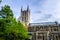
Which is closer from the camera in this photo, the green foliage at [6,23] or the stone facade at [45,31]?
the green foliage at [6,23]

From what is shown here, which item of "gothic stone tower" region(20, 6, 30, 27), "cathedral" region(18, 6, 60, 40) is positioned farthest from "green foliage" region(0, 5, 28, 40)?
"gothic stone tower" region(20, 6, 30, 27)

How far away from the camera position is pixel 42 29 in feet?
233

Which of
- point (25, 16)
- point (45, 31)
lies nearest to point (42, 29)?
point (45, 31)

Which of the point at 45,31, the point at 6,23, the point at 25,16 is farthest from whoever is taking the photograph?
the point at 25,16

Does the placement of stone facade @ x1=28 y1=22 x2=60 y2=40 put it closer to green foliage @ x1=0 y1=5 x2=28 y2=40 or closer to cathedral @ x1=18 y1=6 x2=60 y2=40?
cathedral @ x1=18 y1=6 x2=60 y2=40

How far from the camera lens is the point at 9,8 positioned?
90.8ft

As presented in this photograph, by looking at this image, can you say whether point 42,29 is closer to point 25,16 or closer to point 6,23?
point 25,16

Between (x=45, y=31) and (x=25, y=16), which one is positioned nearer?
(x=45, y=31)

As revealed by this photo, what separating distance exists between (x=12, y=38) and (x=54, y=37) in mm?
36873

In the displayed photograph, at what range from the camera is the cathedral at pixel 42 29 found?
6625cm

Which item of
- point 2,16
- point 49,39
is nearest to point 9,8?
point 2,16

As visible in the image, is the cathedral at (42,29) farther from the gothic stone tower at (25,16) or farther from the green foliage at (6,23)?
the green foliage at (6,23)

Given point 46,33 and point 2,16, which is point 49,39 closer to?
point 46,33

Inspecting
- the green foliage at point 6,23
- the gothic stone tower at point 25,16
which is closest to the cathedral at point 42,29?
the gothic stone tower at point 25,16
